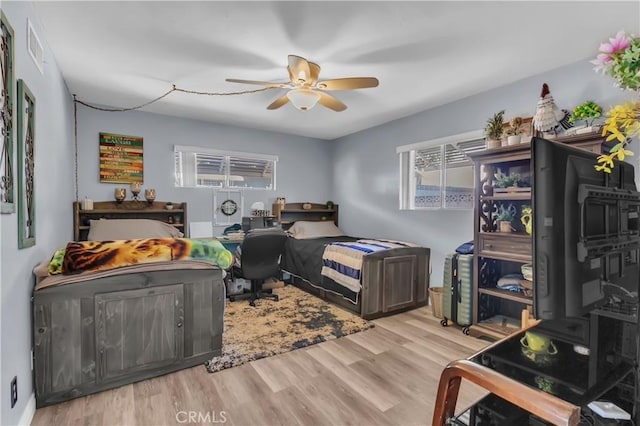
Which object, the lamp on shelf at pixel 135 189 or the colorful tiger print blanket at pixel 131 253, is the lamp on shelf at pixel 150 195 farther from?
the colorful tiger print blanket at pixel 131 253

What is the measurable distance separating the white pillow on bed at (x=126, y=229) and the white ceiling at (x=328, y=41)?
4.87ft

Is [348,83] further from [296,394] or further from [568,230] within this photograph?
[296,394]

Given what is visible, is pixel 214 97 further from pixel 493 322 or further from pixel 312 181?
pixel 493 322

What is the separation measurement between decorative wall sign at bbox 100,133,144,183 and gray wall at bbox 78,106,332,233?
2.7 inches

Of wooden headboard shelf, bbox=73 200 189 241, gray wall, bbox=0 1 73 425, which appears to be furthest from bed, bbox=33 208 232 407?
wooden headboard shelf, bbox=73 200 189 241

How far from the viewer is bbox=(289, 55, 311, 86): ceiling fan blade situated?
7.36 ft

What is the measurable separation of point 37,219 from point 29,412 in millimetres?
1136

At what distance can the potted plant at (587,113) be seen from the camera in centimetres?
241

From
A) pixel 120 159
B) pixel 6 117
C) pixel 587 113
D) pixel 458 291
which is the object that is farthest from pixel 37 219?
pixel 587 113

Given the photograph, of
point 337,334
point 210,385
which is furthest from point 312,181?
point 210,385

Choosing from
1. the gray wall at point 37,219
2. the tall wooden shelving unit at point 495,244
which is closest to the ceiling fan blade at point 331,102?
the tall wooden shelving unit at point 495,244

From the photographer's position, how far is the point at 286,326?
313cm

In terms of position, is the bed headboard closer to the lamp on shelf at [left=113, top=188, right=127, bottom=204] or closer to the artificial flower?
the lamp on shelf at [left=113, top=188, right=127, bottom=204]

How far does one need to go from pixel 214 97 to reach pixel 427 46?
237 centimetres
